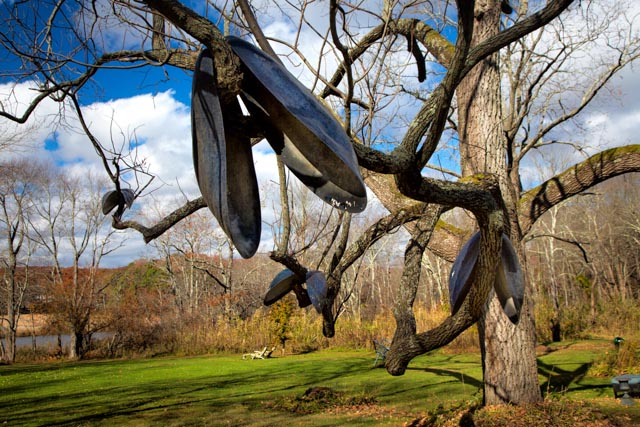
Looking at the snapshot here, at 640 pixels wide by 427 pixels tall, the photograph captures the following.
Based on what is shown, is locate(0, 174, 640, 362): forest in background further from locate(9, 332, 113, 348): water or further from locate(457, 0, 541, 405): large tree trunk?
locate(457, 0, 541, 405): large tree trunk

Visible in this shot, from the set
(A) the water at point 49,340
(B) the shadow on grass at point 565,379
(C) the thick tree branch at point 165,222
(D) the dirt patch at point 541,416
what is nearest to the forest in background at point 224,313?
(A) the water at point 49,340

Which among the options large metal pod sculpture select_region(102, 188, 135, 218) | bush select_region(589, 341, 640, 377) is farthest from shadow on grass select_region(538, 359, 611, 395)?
large metal pod sculpture select_region(102, 188, 135, 218)

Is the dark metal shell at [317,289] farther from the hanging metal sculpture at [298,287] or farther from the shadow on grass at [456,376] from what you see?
the shadow on grass at [456,376]

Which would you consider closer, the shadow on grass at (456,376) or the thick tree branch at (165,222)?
the thick tree branch at (165,222)

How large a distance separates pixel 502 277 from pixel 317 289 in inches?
20.4

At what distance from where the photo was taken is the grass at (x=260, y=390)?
8.34 metres

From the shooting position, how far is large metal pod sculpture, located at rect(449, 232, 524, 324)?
1.28 meters

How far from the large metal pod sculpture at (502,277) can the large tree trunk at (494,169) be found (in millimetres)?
4637

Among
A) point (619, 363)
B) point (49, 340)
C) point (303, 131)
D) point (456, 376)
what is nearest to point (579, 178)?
point (303, 131)

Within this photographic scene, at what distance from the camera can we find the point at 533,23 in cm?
158

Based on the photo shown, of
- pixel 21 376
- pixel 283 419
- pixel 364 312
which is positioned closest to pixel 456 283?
pixel 283 419

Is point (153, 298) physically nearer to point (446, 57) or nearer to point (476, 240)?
point (446, 57)

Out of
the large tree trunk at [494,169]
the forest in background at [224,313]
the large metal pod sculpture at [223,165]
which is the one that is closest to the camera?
the large metal pod sculpture at [223,165]

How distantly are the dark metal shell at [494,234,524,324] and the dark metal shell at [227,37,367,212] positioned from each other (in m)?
0.72
